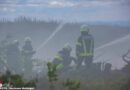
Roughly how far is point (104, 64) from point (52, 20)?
132cm

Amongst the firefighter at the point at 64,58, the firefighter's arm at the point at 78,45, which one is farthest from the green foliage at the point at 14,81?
the firefighter's arm at the point at 78,45

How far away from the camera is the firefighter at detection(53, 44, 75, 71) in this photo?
336 inches

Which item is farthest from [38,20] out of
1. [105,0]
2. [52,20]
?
[105,0]

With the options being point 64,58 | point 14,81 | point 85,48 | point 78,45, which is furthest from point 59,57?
point 14,81

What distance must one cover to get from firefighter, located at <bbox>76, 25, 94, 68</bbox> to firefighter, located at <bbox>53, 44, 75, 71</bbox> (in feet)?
0.55

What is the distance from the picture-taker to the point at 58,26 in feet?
28.1

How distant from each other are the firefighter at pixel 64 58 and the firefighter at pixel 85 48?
0.55 feet

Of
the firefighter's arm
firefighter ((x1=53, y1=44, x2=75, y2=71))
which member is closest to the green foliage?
firefighter ((x1=53, y1=44, x2=75, y2=71))

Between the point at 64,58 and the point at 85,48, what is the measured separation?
0.45 metres

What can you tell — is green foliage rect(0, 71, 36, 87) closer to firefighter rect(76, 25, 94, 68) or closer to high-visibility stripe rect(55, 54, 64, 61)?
high-visibility stripe rect(55, 54, 64, 61)

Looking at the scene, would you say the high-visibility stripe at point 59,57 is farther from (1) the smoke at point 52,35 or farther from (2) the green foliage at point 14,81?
(2) the green foliage at point 14,81

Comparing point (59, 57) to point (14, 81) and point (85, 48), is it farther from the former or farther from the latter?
point (14, 81)

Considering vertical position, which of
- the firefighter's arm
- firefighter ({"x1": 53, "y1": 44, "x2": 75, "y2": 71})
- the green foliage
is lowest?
the green foliage

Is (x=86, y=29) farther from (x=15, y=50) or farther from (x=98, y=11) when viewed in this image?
(x=15, y=50)
